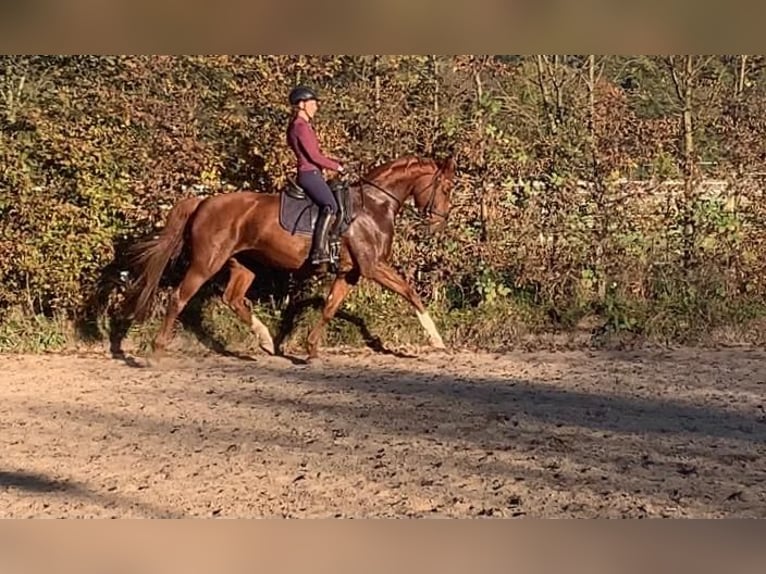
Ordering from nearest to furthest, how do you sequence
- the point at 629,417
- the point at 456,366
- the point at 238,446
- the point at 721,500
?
the point at 721,500, the point at 238,446, the point at 629,417, the point at 456,366

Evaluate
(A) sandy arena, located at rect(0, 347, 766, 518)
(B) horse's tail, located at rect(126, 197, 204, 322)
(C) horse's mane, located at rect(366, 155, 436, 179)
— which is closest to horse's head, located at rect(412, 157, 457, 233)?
(C) horse's mane, located at rect(366, 155, 436, 179)

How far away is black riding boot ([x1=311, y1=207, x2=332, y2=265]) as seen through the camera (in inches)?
340

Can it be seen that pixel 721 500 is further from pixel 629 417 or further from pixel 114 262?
pixel 114 262

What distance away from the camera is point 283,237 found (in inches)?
345

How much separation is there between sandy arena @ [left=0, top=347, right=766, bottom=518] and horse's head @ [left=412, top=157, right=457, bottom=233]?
1.29 metres

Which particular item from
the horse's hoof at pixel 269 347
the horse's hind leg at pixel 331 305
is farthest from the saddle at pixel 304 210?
the horse's hoof at pixel 269 347

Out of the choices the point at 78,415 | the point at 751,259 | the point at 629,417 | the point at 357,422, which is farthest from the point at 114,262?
the point at 751,259

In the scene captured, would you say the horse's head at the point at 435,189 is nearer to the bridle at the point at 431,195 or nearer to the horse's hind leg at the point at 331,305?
the bridle at the point at 431,195

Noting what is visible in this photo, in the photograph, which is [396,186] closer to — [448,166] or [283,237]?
[448,166]

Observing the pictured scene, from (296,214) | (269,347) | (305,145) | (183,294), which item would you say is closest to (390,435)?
(305,145)

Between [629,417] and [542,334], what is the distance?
3107mm

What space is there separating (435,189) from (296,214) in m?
1.28

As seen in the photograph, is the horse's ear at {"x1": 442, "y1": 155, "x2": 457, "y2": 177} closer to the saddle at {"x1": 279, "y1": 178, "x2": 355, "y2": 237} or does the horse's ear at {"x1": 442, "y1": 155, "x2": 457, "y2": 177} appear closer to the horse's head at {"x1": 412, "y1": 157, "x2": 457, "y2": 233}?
the horse's head at {"x1": 412, "y1": 157, "x2": 457, "y2": 233}

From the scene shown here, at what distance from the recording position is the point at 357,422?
6488mm
